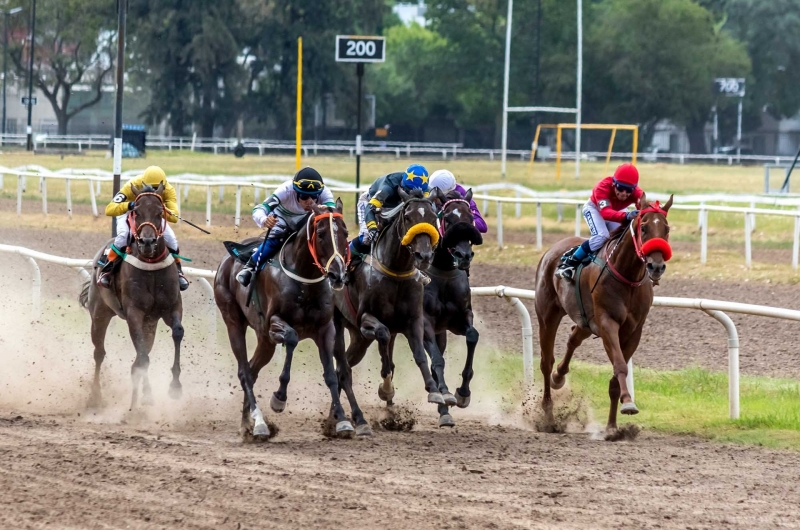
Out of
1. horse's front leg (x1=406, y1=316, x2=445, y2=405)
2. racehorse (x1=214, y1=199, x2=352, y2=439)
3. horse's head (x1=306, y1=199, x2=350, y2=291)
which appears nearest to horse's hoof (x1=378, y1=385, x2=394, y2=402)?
horse's front leg (x1=406, y1=316, x2=445, y2=405)

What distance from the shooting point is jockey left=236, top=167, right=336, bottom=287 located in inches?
323

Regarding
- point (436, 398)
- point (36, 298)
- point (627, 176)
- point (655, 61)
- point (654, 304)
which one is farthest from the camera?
point (655, 61)

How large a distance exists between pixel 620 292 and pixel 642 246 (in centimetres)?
65

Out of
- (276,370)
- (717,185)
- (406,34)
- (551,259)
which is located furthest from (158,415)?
(406,34)

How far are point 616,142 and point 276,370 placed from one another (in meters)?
50.6

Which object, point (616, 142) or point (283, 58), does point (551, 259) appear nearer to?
point (283, 58)

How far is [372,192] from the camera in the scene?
28.8ft

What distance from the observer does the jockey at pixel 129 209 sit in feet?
31.1

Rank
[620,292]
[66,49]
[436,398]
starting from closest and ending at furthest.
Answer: [436,398] < [620,292] < [66,49]

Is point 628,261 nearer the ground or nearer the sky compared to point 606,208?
nearer the ground

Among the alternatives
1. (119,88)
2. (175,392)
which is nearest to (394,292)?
(175,392)

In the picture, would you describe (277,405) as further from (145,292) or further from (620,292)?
(620,292)

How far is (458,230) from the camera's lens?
830 centimetres

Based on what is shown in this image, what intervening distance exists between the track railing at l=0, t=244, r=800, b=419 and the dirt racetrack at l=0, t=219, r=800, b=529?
49 cm
